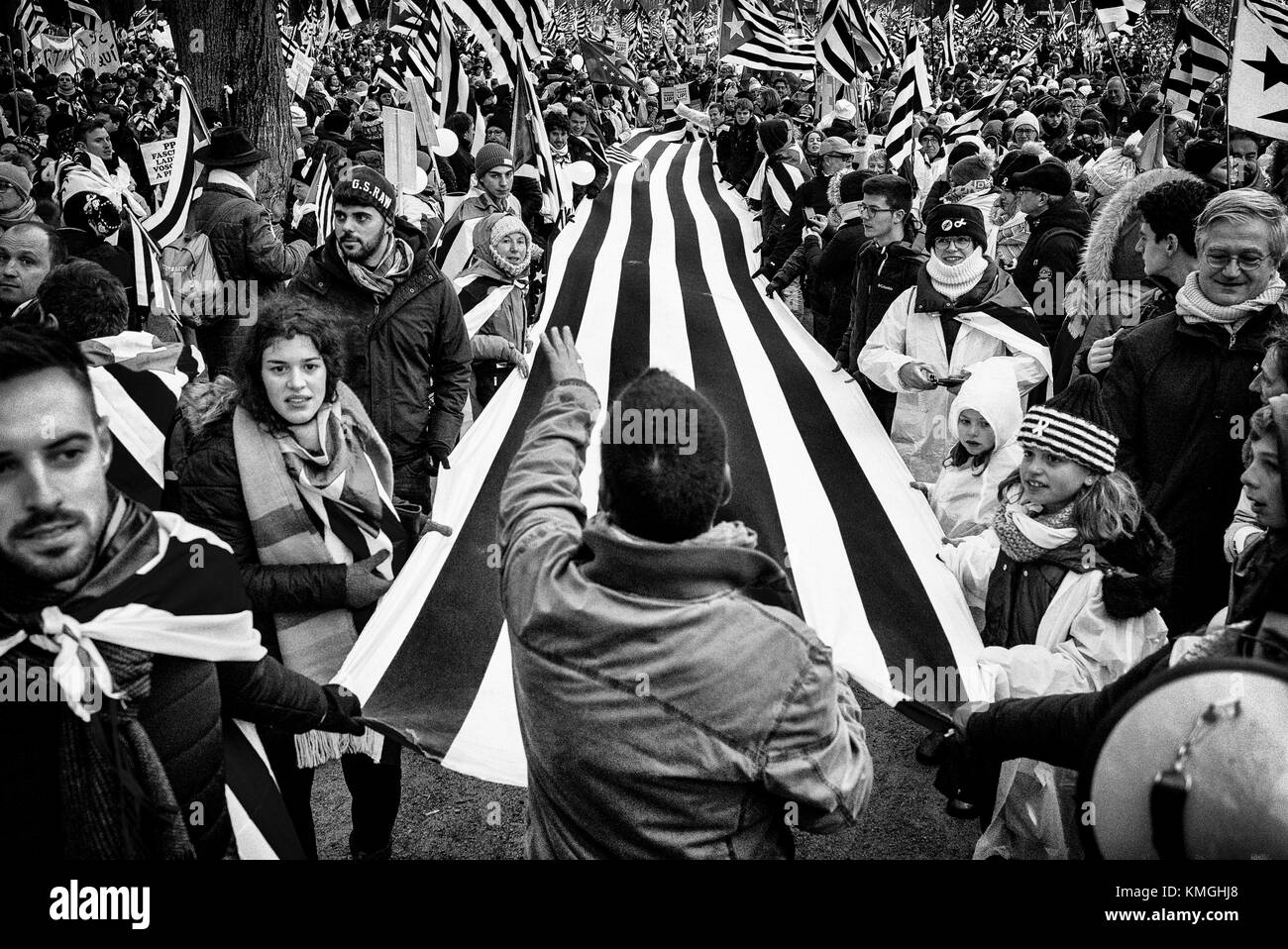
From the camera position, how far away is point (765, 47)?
11.8 m

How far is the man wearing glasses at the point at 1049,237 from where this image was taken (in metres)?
5.88

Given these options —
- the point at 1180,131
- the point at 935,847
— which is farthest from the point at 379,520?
the point at 1180,131

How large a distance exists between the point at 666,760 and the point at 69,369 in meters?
1.19

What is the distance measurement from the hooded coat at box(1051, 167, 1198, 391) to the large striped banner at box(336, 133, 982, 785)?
1092mm

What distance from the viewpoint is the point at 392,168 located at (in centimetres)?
602

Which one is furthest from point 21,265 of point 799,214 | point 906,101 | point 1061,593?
point 906,101

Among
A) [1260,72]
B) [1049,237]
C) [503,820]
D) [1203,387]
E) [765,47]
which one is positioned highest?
[765,47]

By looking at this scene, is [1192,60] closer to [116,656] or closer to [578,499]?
[578,499]

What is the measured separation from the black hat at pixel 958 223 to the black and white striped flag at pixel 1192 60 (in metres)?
4.44

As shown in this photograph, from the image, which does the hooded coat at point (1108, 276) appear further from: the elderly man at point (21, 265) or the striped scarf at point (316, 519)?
the elderly man at point (21, 265)

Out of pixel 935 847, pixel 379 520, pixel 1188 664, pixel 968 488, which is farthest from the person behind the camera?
pixel 968 488

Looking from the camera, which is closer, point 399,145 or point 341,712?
point 341,712

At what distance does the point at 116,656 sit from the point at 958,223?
4.02m
